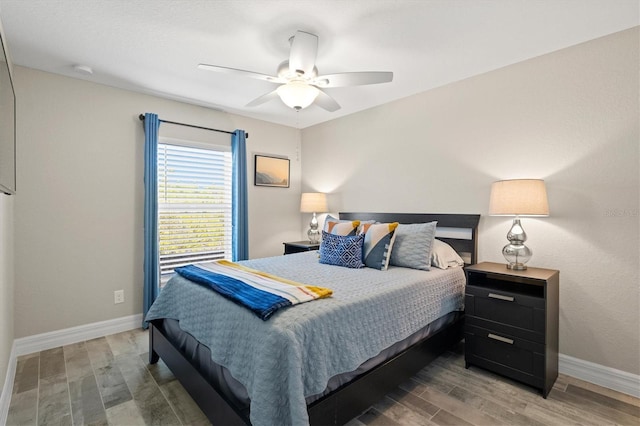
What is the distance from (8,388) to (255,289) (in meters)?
1.85

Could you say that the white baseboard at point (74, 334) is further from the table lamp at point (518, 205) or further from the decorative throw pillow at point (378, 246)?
the table lamp at point (518, 205)

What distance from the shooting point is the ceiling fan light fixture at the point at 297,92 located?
2.24 m

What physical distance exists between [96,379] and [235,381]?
1438mm

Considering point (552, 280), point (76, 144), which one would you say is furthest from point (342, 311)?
point (76, 144)

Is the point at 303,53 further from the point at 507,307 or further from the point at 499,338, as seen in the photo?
the point at 499,338

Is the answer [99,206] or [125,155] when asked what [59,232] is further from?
[125,155]

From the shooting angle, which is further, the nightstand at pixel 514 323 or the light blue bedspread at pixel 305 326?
the nightstand at pixel 514 323

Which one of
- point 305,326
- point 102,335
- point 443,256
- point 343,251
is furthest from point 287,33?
point 102,335

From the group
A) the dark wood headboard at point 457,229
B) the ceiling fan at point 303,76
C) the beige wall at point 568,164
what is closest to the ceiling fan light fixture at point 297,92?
the ceiling fan at point 303,76

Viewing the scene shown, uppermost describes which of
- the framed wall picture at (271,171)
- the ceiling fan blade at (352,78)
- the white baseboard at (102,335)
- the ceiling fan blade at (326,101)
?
the ceiling fan blade at (352,78)

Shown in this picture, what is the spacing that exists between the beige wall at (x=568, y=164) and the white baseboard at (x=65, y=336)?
3.32 m

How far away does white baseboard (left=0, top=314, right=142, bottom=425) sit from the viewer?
255cm

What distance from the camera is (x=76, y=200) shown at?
2982 millimetres

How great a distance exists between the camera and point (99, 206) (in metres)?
3.11
